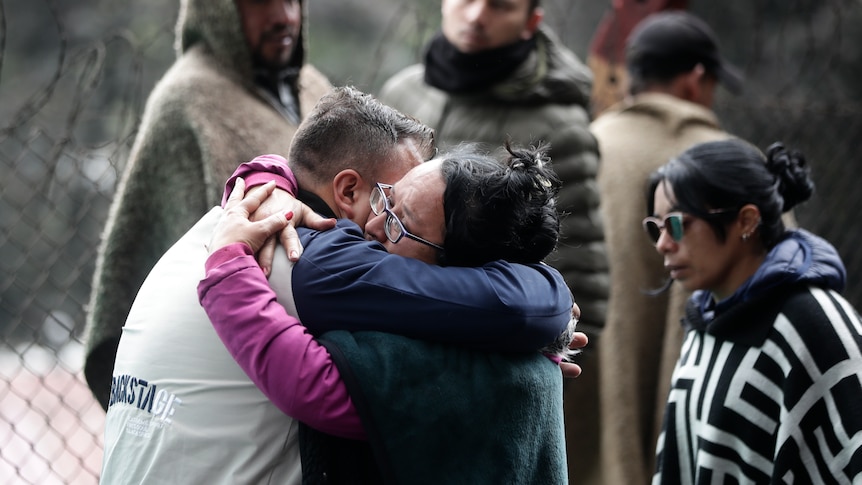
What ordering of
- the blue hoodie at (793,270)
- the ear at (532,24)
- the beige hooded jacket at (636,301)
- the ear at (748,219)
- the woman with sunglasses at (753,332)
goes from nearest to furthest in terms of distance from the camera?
the woman with sunglasses at (753,332), the blue hoodie at (793,270), the ear at (748,219), the ear at (532,24), the beige hooded jacket at (636,301)

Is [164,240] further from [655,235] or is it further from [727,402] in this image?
[727,402]

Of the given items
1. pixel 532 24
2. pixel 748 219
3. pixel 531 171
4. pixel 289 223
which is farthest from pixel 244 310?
pixel 532 24

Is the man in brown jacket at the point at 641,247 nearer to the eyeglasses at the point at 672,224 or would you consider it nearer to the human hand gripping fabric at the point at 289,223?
the eyeglasses at the point at 672,224

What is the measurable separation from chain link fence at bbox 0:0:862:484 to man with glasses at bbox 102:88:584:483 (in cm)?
188

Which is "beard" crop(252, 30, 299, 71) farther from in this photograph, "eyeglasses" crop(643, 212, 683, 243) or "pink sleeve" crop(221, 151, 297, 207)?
"pink sleeve" crop(221, 151, 297, 207)

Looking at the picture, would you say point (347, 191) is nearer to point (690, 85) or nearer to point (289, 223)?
point (289, 223)

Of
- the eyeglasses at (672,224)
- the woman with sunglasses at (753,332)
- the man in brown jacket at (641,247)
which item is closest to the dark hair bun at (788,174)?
the woman with sunglasses at (753,332)

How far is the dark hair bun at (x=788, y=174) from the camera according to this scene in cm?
292

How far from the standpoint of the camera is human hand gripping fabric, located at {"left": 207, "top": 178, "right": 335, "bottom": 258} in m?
1.76

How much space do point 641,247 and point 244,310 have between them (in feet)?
8.59

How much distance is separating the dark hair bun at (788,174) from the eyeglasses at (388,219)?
140cm

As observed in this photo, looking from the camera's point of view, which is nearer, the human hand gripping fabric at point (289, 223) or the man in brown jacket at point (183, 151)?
the human hand gripping fabric at point (289, 223)

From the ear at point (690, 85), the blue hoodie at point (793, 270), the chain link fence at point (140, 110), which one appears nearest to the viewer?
the blue hoodie at point (793, 270)

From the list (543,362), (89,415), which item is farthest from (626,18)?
(89,415)
